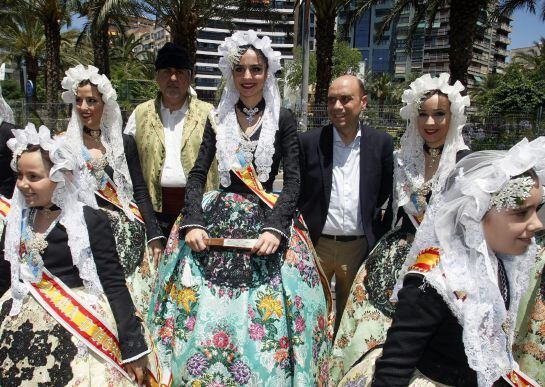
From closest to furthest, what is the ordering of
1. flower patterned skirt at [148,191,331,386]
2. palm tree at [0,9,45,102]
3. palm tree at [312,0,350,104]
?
flower patterned skirt at [148,191,331,386], palm tree at [312,0,350,104], palm tree at [0,9,45,102]

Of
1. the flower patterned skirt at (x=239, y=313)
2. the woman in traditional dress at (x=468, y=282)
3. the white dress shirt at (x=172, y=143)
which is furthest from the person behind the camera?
the white dress shirt at (x=172, y=143)

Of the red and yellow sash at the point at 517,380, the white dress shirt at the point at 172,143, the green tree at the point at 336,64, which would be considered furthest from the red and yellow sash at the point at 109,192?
the green tree at the point at 336,64

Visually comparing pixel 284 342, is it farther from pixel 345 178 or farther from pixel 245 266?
pixel 345 178

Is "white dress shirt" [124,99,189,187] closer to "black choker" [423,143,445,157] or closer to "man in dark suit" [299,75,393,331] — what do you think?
"man in dark suit" [299,75,393,331]

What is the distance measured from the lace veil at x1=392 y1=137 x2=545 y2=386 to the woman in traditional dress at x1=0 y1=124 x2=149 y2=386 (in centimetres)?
150

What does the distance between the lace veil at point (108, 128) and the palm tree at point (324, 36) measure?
487 inches

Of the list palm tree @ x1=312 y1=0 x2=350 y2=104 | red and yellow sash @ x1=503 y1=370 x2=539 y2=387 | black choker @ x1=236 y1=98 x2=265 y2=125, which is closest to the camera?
red and yellow sash @ x1=503 y1=370 x2=539 y2=387

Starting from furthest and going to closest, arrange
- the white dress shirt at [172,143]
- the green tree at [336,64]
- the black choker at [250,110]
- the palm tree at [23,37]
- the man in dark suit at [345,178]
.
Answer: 1. the green tree at [336,64]
2. the palm tree at [23,37]
3. the white dress shirt at [172,143]
4. the man in dark suit at [345,178]
5. the black choker at [250,110]

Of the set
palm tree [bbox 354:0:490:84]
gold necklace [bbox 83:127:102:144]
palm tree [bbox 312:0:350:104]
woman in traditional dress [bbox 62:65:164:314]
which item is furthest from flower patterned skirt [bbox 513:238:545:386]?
palm tree [bbox 312:0:350:104]

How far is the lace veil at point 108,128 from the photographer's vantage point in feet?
11.5

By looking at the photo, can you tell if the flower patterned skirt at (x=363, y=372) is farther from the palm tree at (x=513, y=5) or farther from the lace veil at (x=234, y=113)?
the palm tree at (x=513, y=5)

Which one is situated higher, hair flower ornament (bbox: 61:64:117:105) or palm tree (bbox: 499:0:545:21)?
palm tree (bbox: 499:0:545:21)

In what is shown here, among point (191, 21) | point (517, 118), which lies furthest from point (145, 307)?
point (517, 118)

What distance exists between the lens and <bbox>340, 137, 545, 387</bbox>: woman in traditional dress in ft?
6.22
